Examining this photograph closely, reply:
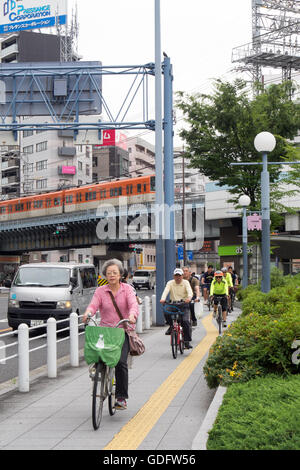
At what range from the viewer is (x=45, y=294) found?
16.6m

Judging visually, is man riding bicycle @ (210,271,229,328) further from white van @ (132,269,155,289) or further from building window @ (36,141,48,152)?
building window @ (36,141,48,152)

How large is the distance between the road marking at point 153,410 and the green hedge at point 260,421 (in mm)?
923

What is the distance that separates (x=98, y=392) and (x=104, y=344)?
1.54 ft

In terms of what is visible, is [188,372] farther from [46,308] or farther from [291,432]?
[46,308]

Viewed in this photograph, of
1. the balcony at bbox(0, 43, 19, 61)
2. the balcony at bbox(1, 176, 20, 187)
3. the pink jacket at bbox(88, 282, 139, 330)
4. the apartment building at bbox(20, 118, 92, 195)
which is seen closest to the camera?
the pink jacket at bbox(88, 282, 139, 330)

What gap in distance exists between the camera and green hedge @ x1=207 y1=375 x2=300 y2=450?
13.9 ft

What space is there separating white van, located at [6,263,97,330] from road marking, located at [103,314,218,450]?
5.22m

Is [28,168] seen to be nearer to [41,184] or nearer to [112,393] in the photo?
[41,184]

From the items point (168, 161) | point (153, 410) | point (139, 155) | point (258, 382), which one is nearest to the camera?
point (258, 382)

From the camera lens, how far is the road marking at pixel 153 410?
5801 millimetres

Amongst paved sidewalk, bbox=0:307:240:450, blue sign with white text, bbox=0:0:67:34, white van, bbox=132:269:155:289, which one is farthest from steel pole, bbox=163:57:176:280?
blue sign with white text, bbox=0:0:67:34

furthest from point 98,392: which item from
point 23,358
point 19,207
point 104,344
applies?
point 19,207

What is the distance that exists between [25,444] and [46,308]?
1083 cm

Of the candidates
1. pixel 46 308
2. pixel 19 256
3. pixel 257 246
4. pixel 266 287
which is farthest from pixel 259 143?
pixel 19 256
